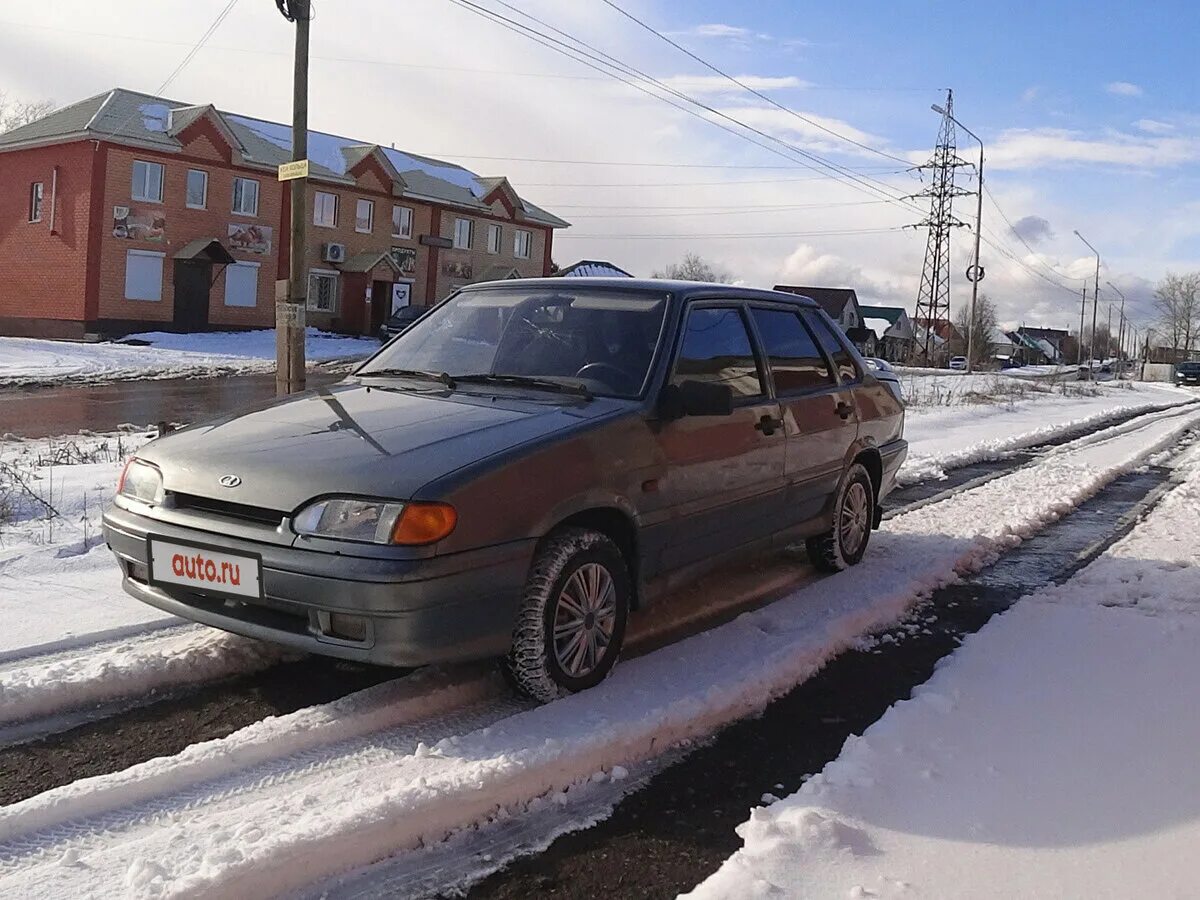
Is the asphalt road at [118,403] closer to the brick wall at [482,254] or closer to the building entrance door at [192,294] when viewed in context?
the building entrance door at [192,294]

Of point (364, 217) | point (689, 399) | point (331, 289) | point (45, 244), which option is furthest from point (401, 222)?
point (689, 399)

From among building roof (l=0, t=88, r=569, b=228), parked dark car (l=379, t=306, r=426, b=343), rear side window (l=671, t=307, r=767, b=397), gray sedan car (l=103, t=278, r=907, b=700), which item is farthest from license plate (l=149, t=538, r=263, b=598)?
parked dark car (l=379, t=306, r=426, b=343)

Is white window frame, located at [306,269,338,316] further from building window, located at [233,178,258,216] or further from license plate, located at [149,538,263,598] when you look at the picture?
license plate, located at [149,538,263,598]

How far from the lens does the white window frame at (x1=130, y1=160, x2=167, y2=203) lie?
111 ft

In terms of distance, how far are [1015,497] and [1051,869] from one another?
6.55 metres

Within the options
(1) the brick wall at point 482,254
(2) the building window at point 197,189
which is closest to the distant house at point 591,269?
(1) the brick wall at point 482,254

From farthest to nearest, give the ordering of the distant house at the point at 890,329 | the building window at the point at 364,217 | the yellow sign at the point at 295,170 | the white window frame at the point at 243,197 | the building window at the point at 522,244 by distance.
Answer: the distant house at the point at 890,329 → the building window at the point at 522,244 → the building window at the point at 364,217 → the white window frame at the point at 243,197 → the yellow sign at the point at 295,170

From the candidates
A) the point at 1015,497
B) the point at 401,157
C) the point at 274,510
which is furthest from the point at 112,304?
the point at 274,510

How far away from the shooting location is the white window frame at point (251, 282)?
3675 centimetres

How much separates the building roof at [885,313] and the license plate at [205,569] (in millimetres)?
86995

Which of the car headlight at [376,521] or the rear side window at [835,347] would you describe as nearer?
the car headlight at [376,521]

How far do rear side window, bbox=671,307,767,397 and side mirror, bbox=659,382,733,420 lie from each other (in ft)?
0.35

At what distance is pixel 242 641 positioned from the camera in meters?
4.25

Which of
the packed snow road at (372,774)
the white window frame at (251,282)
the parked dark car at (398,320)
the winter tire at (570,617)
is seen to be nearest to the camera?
the packed snow road at (372,774)
